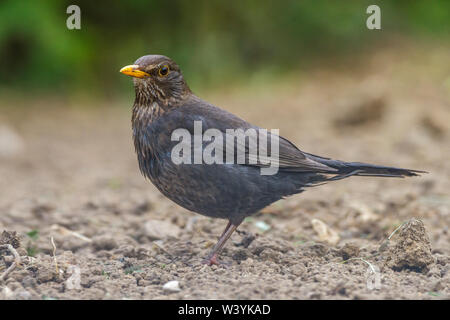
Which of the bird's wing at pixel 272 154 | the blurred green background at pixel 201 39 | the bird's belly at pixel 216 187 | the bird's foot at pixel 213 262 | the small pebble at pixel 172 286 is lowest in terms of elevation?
the small pebble at pixel 172 286

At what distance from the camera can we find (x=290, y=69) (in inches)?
490

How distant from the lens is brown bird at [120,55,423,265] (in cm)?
432

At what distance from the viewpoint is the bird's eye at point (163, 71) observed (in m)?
4.65

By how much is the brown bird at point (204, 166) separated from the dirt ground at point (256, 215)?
37 cm

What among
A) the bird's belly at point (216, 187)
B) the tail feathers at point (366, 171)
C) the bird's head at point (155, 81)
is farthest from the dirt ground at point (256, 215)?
the bird's head at point (155, 81)

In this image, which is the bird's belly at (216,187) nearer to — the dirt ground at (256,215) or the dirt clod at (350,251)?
the dirt ground at (256,215)

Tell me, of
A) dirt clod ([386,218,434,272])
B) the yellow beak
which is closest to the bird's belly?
the yellow beak

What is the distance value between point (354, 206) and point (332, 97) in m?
5.18

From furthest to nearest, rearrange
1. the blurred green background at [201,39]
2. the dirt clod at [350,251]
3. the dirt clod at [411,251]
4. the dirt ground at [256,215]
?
the blurred green background at [201,39] → the dirt clod at [350,251] → the dirt clod at [411,251] → the dirt ground at [256,215]

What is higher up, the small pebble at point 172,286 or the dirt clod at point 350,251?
the dirt clod at point 350,251

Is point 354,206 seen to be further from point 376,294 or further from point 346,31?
point 346,31

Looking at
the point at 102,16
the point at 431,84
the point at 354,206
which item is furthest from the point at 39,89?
the point at 354,206

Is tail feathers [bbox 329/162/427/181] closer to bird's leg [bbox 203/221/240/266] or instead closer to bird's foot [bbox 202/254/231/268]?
bird's leg [bbox 203/221/240/266]
